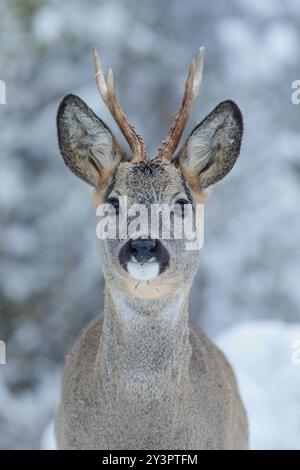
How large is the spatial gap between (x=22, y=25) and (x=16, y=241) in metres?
2.14

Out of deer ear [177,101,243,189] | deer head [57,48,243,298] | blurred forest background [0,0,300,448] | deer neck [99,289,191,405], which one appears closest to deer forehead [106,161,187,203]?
deer head [57,48,243,298]

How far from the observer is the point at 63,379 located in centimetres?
418

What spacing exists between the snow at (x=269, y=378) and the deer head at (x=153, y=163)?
2.24m

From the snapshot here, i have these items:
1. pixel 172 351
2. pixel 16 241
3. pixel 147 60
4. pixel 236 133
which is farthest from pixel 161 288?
pixel 147 60

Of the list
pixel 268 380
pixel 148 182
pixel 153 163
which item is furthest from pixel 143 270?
pixel 268 380

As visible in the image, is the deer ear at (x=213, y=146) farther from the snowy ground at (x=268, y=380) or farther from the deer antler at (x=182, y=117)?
the snowy ground at (x=268, y=380)

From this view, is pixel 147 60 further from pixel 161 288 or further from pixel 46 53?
pixel 161 288

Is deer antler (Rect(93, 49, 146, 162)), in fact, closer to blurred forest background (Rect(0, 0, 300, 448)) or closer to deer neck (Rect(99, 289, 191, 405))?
deer neck (Rect(99, 289, 191, 405))

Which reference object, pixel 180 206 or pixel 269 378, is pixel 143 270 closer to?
pixel 180 206

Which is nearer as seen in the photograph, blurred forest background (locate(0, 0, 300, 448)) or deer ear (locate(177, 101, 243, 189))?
deer ear (locate(177, 101, 243, 189))

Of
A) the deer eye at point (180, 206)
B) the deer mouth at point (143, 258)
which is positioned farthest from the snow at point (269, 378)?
the deer mouth at point (143, 258)

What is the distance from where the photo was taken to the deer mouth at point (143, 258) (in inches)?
120

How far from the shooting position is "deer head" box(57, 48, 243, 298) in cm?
324

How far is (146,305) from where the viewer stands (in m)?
3.28
